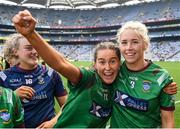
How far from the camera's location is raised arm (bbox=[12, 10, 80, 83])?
2342 mm

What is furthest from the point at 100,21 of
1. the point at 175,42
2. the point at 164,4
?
the point at 175,42

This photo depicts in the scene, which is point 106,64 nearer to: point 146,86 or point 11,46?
point 146,86

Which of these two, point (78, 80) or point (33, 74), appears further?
point (33, 74)

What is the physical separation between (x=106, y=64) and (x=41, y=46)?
26.0 inches

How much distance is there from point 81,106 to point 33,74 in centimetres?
121

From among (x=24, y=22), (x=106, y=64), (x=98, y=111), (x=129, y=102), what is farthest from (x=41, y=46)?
(x=129, y=102)

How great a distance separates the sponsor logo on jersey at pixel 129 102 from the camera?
2.95 meters

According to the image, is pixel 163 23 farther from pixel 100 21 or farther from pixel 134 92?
pixel 134 92

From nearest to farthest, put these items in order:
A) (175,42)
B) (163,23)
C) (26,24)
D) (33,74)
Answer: (26,24)
(33,74)
(175,42)
(163,23)

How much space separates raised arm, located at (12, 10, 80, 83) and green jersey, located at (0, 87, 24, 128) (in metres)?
0.52

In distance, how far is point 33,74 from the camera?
3.95 metres

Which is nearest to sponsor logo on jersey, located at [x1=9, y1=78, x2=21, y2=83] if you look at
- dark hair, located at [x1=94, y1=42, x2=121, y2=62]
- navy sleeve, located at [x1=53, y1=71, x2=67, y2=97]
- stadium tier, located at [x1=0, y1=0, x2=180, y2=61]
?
navy sleeve, located at [x1=53, y1=71, x2=67, y2=97]

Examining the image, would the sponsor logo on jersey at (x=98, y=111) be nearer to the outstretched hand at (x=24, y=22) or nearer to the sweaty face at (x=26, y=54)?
the outstretched hand at (x=24, y=22)

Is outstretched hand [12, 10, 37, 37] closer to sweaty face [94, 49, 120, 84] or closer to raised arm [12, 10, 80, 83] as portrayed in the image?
raised arm [12, 10, 80, 83]
